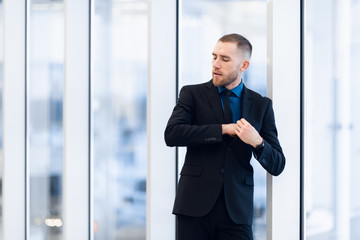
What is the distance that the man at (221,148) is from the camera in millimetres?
2254

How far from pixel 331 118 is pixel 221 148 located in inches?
36.7

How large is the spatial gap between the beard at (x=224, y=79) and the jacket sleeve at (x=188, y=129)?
5.7 inches

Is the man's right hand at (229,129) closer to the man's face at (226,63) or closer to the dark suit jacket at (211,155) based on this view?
A: the dark suit jacket at (211,155)

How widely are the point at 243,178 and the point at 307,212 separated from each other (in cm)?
80

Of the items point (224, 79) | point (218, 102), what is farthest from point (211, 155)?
point (224, 79)

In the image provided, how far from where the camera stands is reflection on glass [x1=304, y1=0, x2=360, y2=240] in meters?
2.83

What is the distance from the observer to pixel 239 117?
2.45 m

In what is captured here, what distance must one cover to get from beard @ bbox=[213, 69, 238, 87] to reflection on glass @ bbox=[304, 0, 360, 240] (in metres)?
0.72

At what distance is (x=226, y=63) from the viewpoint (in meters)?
2.37

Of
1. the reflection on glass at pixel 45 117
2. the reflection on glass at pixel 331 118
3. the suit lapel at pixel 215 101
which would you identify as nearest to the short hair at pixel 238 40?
the suit lapel at pixel 215 101

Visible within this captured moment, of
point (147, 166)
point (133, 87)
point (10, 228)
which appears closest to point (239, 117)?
point (147, 166)

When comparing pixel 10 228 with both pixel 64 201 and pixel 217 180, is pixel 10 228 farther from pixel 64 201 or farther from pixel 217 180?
pixel 217 180

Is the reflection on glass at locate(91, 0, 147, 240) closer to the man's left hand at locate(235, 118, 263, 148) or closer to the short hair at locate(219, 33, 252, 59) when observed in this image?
the short hair at locate(219, 33, 252, 59)

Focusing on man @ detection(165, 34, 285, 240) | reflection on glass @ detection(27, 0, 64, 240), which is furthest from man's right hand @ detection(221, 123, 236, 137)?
reflection on glass @ detection(27, 0, 64, 240)
